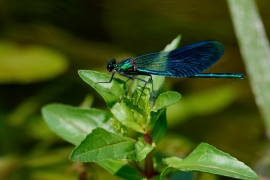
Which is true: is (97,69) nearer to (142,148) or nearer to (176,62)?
(176,62)

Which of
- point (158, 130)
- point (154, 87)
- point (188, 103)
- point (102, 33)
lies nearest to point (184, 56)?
point (154, 87)

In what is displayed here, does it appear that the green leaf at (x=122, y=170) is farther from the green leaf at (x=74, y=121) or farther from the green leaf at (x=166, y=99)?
the green leaf at (x=166, y=99)

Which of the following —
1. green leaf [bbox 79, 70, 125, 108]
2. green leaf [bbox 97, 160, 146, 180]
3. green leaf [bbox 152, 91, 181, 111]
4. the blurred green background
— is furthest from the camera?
the blurred green background

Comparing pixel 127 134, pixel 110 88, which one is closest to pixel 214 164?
pixel 127 134

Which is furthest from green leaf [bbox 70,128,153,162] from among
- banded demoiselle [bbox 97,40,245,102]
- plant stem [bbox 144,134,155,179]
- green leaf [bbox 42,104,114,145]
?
banded demoiselle [bbox 97,40,245,102]

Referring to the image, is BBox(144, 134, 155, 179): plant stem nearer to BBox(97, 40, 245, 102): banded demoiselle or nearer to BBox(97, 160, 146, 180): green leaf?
BBox(97, 160, 146, 180): green leaf

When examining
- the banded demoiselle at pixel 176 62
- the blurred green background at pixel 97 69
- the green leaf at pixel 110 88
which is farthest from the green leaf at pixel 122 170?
the blurred green background at pixel 97 69

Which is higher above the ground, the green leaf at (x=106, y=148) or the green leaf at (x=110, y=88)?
the green leaf at (x=110, y=88)
